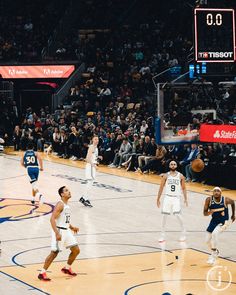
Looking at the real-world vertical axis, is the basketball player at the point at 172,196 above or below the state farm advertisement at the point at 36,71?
below

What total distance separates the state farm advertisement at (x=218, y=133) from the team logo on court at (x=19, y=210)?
5898 millimetres

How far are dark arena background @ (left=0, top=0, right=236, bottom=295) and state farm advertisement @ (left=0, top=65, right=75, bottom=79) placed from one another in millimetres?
50

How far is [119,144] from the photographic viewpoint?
96.9 ft

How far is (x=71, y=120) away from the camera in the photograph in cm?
3491

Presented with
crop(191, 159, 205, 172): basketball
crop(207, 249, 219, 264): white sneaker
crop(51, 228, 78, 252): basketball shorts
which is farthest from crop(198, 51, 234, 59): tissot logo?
crop(51, 228, 78, 252): basketball shorts

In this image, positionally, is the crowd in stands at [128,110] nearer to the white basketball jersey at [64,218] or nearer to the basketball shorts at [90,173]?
the basketball shorts at [90,173]

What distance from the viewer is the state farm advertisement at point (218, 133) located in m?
24.2

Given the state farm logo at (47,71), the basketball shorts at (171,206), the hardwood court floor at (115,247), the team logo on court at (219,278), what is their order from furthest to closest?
the state farm logo at (47,71) → the basketball shorts at (171,206) → the hardwood court floor at (115,247) → the team logo on court at (219,278)

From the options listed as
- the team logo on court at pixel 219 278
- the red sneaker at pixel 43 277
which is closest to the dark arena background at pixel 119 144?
the team logo on court at pixel 219 278

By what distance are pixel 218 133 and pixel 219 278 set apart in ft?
36.0

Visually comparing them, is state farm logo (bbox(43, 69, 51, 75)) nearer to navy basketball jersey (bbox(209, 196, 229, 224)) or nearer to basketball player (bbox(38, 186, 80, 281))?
navy basketball jersey (bbox(209, 196, 229, 224))

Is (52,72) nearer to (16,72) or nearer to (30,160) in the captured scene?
(16,72)

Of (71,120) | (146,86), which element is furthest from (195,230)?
(146,86)

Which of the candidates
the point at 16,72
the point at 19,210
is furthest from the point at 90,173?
the point at 16,72
